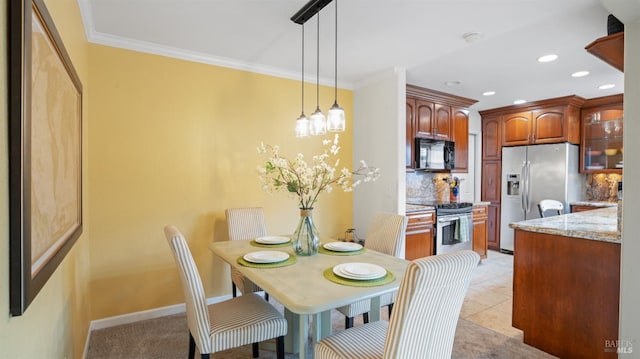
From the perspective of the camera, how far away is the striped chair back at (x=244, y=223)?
2889 millimetres

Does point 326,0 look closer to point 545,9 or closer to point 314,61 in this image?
point 314,61

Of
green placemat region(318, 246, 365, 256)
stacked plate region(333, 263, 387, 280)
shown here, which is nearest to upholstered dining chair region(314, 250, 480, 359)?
stacked plate region(333, 263, 387, 280)

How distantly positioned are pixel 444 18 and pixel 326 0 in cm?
89

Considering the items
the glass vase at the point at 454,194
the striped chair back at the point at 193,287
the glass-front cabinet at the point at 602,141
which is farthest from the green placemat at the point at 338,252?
the glass-front cabinet at the point at 602,141

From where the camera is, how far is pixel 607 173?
4.84m

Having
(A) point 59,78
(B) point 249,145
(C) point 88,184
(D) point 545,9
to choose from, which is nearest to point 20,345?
(A) point 59,78

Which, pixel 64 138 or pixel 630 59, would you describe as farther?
pixel 630 59

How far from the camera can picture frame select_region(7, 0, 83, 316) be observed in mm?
826

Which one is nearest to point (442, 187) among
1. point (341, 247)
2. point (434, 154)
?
point (434, 154)

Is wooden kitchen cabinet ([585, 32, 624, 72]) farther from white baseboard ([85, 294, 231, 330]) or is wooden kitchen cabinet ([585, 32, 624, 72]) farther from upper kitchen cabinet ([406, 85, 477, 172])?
white baseboard ([85, 294, 231, 330])

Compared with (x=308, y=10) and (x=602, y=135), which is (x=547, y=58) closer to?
(x=308, y=10)

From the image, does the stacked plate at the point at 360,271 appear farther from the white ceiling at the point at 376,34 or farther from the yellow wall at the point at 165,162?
the yellow wall at the point at 165,162

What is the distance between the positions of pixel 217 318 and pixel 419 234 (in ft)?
8.62

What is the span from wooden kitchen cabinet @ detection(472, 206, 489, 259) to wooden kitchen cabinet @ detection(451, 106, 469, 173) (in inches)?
24.8
